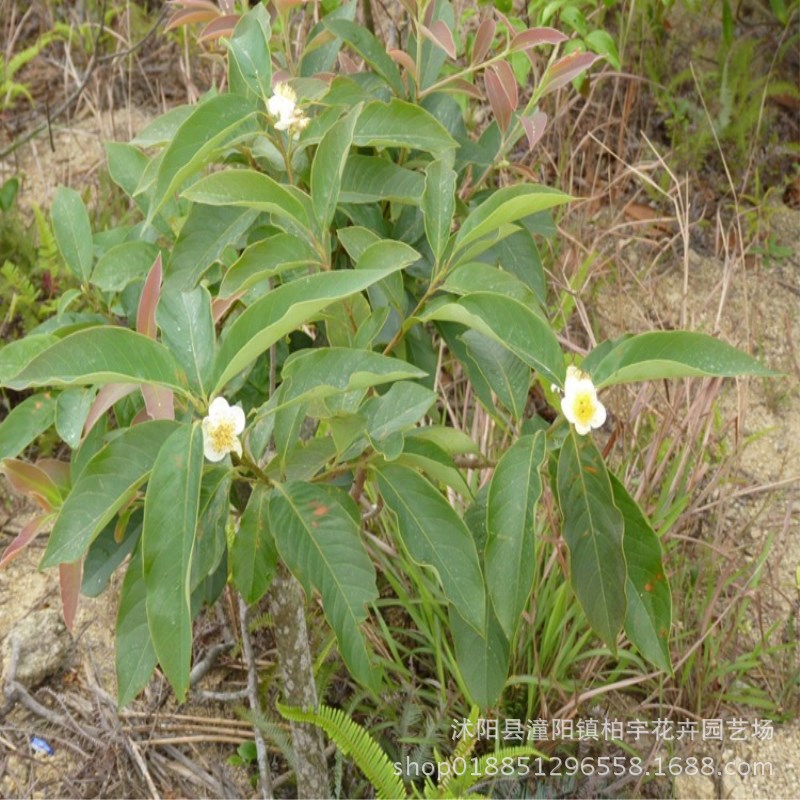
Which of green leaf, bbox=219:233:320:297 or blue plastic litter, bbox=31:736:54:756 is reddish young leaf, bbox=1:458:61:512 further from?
blue plastic litter, bbox=31:736:54:756

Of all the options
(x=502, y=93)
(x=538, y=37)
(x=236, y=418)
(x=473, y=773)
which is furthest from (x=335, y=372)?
(x=473, y=773)

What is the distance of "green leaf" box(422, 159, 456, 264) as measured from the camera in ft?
4.00

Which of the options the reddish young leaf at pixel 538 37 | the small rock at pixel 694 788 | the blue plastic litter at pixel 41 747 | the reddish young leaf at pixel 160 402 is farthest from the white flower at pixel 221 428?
the small rock at pixel 694 788

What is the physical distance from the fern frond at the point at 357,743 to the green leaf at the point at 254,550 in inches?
16.3

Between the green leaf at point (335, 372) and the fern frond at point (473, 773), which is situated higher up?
the green leaf at point (335, 372)

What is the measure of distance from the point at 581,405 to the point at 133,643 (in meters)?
0.61

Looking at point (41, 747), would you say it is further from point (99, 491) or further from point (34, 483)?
point (99, 491)

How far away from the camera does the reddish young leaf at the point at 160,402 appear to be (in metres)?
1.15

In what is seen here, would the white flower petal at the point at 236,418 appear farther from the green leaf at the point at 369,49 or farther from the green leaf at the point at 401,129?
the green leaf at the point at 369,49

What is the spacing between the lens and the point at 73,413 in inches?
49.9

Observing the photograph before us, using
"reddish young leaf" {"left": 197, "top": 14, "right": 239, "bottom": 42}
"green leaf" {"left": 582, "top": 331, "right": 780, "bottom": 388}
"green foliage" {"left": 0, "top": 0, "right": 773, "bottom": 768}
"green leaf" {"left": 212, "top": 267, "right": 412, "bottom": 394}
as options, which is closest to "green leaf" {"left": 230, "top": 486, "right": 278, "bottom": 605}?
"green foliage" {"left": 0, "top": 0, "right": 773, "bottom": 768}

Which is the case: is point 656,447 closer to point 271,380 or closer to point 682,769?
point 682,769

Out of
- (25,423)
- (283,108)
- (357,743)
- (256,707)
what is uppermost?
(283,108)

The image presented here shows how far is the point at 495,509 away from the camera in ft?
3.75
